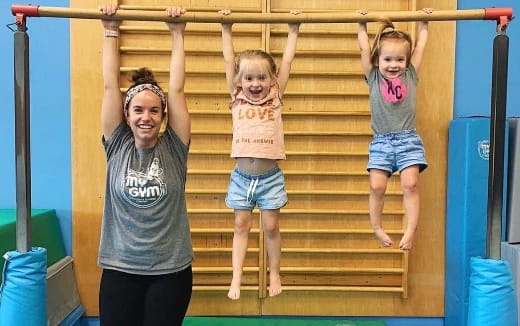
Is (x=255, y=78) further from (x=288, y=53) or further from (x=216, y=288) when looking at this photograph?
(x=216, y=288)

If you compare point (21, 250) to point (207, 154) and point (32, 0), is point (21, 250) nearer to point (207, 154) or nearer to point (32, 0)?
point (207, 154)

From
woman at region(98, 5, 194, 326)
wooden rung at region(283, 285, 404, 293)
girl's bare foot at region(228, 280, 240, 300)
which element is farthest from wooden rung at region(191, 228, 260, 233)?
woman at region(98, 5, 194, 326)

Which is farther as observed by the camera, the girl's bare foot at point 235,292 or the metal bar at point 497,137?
the girl's bare foot at point 235,292

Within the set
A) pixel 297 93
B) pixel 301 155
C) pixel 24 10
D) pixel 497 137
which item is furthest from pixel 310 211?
pixel 24 10

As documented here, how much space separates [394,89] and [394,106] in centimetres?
8

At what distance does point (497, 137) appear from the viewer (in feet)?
7.54

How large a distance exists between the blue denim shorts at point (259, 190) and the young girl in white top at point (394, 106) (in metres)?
0.45

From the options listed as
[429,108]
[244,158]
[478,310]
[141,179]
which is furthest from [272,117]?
[429,108]

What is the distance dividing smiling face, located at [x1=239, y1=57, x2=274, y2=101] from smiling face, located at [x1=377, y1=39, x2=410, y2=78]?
51 centimetres

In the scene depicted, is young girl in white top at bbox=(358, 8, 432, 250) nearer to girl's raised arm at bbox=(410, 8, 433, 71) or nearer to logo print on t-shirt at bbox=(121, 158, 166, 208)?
girl's raised arm at bbox=(410, 8, 433, 71)

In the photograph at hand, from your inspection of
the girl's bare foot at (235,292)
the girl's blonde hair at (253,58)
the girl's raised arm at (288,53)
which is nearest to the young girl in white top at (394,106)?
the girl's raised arm at (288,53)

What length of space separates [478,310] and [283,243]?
60.7 inches

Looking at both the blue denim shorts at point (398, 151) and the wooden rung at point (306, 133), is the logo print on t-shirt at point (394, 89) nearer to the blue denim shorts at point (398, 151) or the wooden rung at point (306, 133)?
the blue denim shorts at point (398, 151)

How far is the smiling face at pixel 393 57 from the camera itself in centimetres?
243
